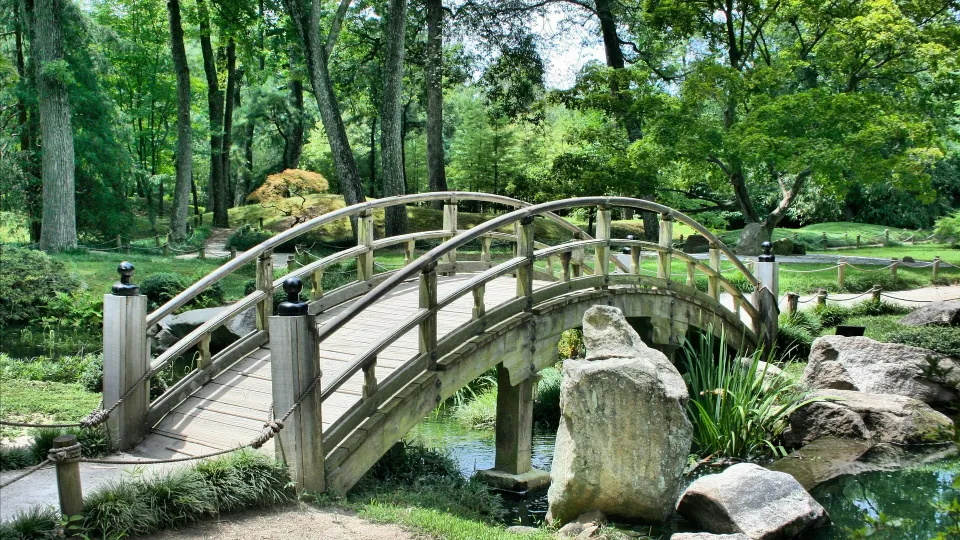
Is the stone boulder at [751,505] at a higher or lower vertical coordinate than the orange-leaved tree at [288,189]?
lower

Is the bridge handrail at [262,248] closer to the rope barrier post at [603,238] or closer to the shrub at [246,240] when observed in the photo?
the rope barrier post at [603,238]

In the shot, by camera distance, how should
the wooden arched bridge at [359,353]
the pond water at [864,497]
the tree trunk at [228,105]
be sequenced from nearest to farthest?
the wooden arched bridge at [359,353]
the pond water at [864,497]
the tree trunk at [228,105]

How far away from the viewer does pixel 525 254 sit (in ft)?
28.9

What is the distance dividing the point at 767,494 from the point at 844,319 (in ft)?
37.3

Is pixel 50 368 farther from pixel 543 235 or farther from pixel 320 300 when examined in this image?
pixel 543 235

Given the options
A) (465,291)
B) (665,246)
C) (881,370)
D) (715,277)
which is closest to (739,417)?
(665,246)

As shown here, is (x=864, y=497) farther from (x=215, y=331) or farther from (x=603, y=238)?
(x=215, y=331)

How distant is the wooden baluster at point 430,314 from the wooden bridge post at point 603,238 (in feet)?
11.3

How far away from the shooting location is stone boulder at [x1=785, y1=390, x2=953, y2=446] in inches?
396

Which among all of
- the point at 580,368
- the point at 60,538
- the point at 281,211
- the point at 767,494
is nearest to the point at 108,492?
the point at 60,538

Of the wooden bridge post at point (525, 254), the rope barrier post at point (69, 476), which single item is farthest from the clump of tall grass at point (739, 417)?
the rope barrier post at point (69, 476)

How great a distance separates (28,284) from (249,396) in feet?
36.4

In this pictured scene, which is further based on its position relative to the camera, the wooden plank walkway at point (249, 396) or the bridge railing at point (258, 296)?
the bridge railing at point (258, 296)

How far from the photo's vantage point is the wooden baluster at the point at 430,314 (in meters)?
7.26
